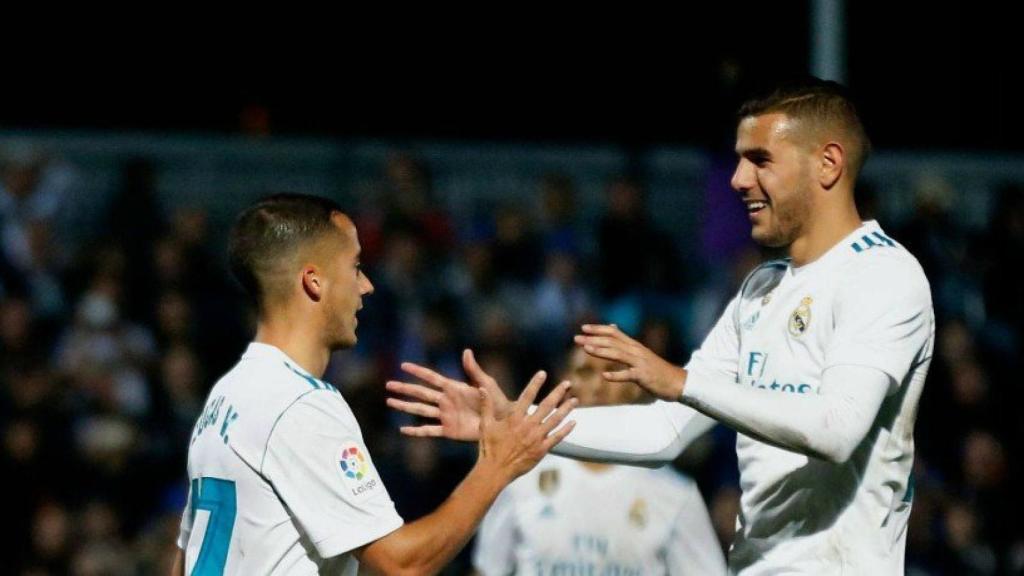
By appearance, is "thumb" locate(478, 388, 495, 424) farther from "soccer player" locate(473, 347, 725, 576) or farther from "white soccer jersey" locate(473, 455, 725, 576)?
"white soccer jersey" locate(473, 455, 725, 576)

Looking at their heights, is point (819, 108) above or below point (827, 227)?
above

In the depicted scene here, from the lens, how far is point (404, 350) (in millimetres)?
11156

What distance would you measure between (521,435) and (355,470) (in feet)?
1.48

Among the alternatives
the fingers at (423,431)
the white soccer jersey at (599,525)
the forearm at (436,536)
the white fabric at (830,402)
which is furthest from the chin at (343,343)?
the white soccer jersey at (599,525)

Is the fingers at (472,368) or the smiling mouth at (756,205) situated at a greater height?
the smiling mouth at (756,205)

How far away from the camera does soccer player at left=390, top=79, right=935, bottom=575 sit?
4.90m

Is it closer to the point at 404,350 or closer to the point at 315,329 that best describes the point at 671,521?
the point at 315,329

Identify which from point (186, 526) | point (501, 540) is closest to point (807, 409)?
point (186, 526)

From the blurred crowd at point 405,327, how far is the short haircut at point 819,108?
4.41m

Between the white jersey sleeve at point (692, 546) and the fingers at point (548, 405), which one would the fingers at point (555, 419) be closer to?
the fingers at point (548, 405)

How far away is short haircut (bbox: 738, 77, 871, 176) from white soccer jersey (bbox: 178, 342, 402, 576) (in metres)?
1.49

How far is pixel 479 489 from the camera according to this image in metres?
4.95

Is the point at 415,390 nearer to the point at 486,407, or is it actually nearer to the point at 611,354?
the point at 486,407

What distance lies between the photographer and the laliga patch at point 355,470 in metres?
4.88
